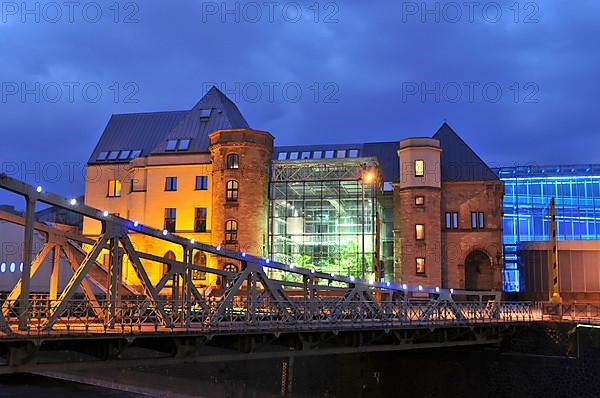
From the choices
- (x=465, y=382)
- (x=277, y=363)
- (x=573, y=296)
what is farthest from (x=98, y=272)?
(x=573, y=296)

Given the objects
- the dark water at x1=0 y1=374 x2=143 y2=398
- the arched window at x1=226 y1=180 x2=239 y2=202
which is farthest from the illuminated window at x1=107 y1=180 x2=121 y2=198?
the dark water at x1=0 y1=374 x2=143 y2=398

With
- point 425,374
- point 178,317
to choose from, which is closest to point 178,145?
point 425,374

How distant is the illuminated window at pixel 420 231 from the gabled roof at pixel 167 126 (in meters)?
18.1

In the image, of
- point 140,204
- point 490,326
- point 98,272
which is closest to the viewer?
point 490,326

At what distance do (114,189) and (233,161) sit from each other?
13.2 m

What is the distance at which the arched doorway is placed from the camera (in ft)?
187

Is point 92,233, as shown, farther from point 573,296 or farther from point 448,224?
point 573,296

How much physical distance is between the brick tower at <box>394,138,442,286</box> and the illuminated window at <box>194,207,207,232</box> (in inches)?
638

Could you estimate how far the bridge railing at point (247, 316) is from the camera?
21.6 m

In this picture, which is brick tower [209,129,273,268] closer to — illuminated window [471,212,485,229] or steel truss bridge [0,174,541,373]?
illuminated window [471,212,485,229]

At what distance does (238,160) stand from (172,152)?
23.4 feet

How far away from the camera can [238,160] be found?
53875mm

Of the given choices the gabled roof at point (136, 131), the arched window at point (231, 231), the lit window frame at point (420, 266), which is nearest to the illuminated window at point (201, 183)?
the arched window at point (231, 231)

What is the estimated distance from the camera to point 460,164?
193 ft
